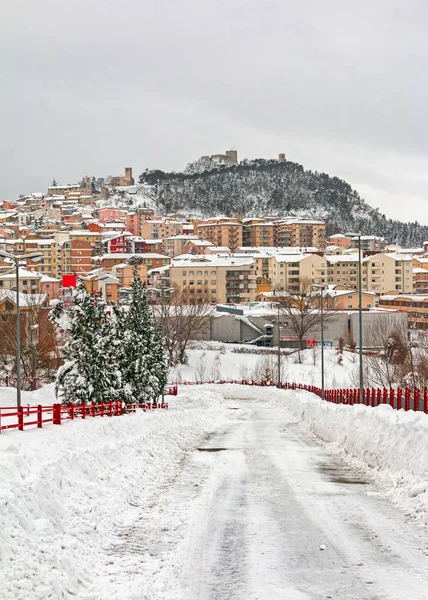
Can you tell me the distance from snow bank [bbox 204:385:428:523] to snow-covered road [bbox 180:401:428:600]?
0.50 m

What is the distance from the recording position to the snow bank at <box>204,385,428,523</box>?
14375 mm

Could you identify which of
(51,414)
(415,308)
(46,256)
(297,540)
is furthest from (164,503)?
(46,256)

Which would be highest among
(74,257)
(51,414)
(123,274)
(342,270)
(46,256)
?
(46,256)

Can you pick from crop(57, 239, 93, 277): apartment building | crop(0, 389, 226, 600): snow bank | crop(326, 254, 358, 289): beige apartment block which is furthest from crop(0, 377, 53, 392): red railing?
crop(326, 254, 358, 289): beige apartment block

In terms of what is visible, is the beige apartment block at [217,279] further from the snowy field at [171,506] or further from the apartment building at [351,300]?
the snowy field at [171,506]

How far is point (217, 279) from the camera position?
142375mm

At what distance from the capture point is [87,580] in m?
9.50

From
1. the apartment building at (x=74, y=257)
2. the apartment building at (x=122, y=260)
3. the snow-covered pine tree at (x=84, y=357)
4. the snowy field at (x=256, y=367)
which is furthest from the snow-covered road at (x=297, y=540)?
the apartment building at (x=122, y=260)

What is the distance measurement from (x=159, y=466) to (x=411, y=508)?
8.15m

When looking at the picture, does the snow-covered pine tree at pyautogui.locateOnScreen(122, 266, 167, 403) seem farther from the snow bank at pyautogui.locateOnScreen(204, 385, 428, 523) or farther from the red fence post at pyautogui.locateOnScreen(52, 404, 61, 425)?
the red fence post at pyautogui.locateOnScreen(52, 404, 61, 425)

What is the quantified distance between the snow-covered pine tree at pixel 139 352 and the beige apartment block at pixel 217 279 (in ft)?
273

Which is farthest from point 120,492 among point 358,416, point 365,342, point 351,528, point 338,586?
point 365,342

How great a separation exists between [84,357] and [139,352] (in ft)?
40.7

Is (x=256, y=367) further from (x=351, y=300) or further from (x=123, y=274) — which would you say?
(x=123, y=274)
